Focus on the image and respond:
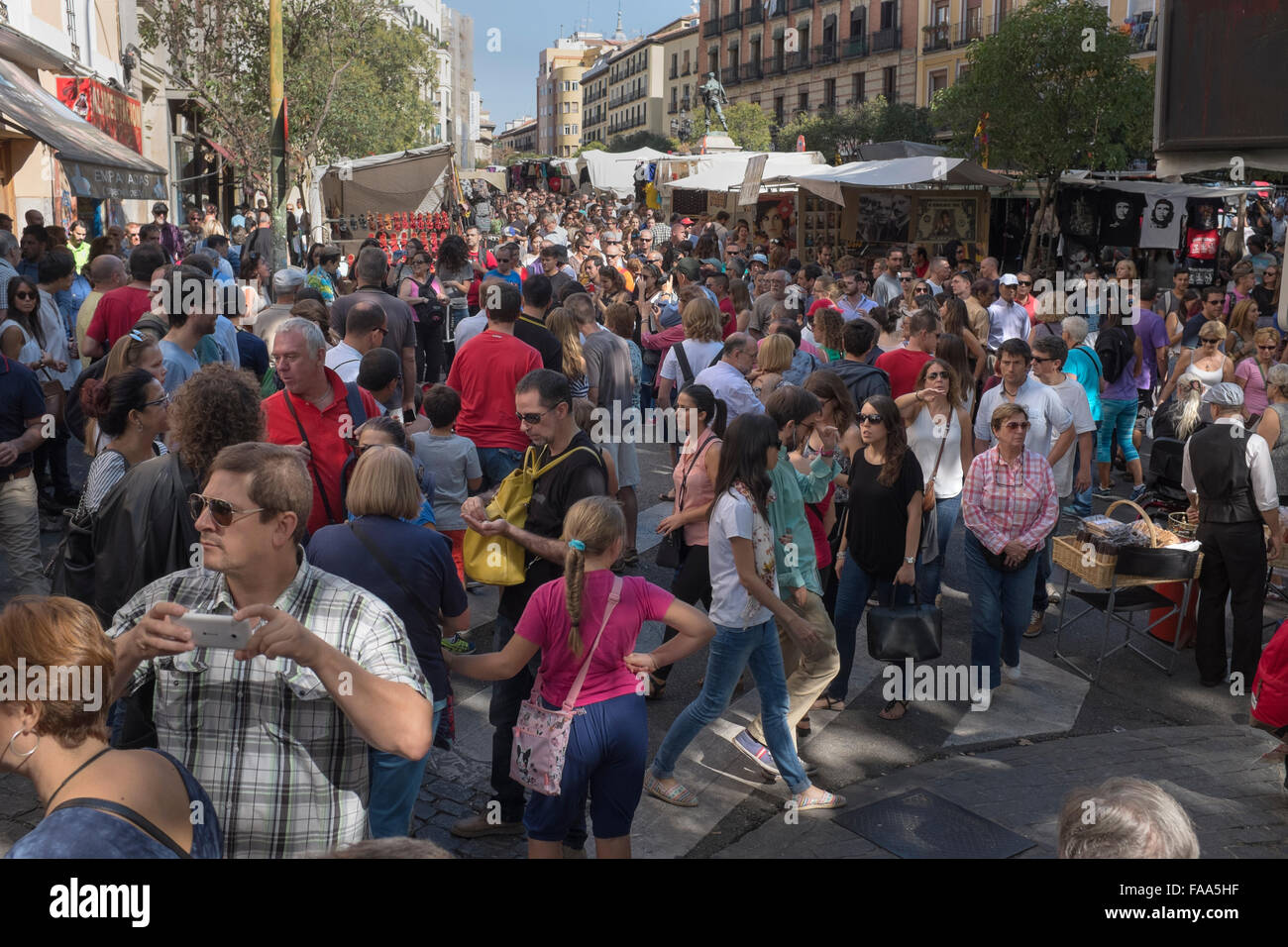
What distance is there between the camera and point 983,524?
606 cm

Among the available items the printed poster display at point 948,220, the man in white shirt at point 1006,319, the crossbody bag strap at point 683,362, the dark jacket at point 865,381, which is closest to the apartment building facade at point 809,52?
the printed poster display at point 948,220

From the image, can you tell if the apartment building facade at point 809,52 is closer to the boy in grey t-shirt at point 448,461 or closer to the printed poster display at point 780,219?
the printed poster display at point 780,219

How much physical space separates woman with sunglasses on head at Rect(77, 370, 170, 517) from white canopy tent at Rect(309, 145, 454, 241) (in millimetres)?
17169

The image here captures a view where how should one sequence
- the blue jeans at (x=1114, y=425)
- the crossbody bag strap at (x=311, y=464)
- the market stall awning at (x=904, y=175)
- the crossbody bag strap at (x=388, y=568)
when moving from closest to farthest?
the crossbody bag strap at (x=388, y=568), the crossbody bag strap at (x=311, y=464), the blue jeans at (x=1114, y=425), the market stall awning at (x=904, y=175)

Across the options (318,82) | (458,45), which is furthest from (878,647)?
(458,45)

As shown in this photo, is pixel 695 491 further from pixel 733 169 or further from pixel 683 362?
pixel 733 169

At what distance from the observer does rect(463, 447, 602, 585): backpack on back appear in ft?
15.3

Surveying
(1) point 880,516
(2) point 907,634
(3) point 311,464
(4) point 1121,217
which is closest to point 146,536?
(3) point 311,464

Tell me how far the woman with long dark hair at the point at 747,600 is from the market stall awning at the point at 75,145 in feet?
36.0

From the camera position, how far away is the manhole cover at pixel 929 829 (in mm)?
4684

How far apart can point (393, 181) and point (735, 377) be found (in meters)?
15.1

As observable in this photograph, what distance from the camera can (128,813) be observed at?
206 centimetres

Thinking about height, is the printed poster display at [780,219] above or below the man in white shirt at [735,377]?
above

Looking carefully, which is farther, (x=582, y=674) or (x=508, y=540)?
(x=508, y=540)
